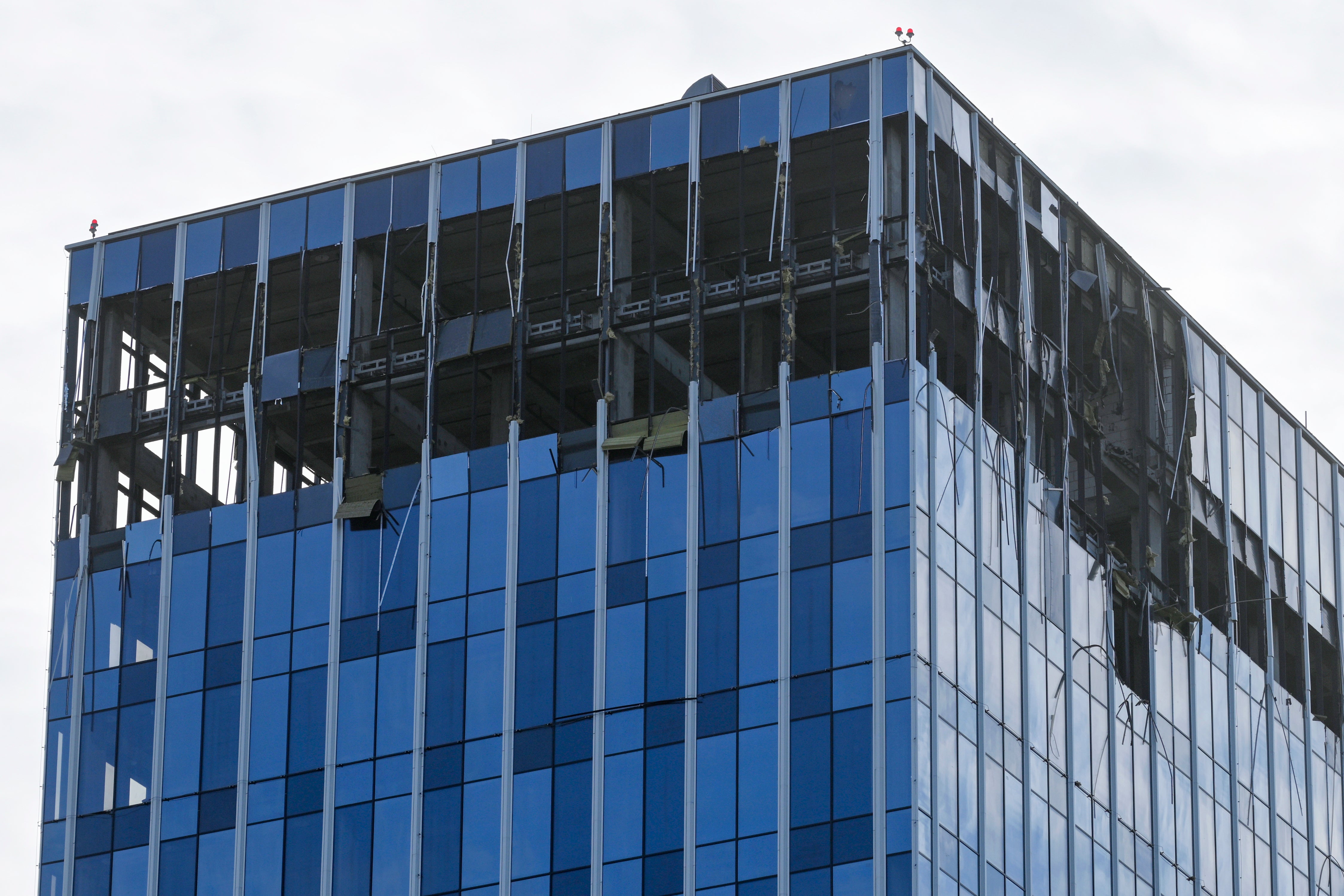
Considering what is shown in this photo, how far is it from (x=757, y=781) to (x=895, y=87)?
19464 millimetres

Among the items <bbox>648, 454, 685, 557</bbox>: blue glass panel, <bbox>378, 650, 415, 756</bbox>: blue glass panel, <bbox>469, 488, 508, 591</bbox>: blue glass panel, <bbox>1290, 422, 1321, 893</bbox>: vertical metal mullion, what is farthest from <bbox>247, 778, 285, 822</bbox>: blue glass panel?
<bbox>1290, 422, 1321, 893</bbox>: vertical metal mullion

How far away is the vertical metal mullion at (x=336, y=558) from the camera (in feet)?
264

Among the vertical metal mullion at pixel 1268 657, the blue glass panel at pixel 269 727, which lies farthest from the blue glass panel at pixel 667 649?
the vertical metal mullion at pixel 1268 657

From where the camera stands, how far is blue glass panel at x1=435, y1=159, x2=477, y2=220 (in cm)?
8569

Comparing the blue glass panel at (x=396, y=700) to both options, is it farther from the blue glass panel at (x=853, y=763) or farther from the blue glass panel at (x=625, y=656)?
the blue glass panel at (x=853, y=763)

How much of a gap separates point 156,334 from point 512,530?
16.3 metres

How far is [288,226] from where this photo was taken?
8850cm

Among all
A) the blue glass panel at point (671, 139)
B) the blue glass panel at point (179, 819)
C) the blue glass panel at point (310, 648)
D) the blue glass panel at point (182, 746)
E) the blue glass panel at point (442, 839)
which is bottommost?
the blue glass panel at point (442, 839)

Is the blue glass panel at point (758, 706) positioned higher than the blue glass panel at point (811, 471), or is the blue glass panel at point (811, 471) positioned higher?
the blue glass panel at point (811, 471)

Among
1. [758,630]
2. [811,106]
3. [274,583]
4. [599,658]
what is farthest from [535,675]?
[811,106]

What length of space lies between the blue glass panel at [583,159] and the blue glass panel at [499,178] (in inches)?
66.3

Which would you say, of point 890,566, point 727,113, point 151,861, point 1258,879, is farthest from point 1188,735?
point 151,861

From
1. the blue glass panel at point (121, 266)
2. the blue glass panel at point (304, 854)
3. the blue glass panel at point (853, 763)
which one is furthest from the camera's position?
the blue glass panel at point (121, 266)

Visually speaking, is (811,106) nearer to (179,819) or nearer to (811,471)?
(811,471)
